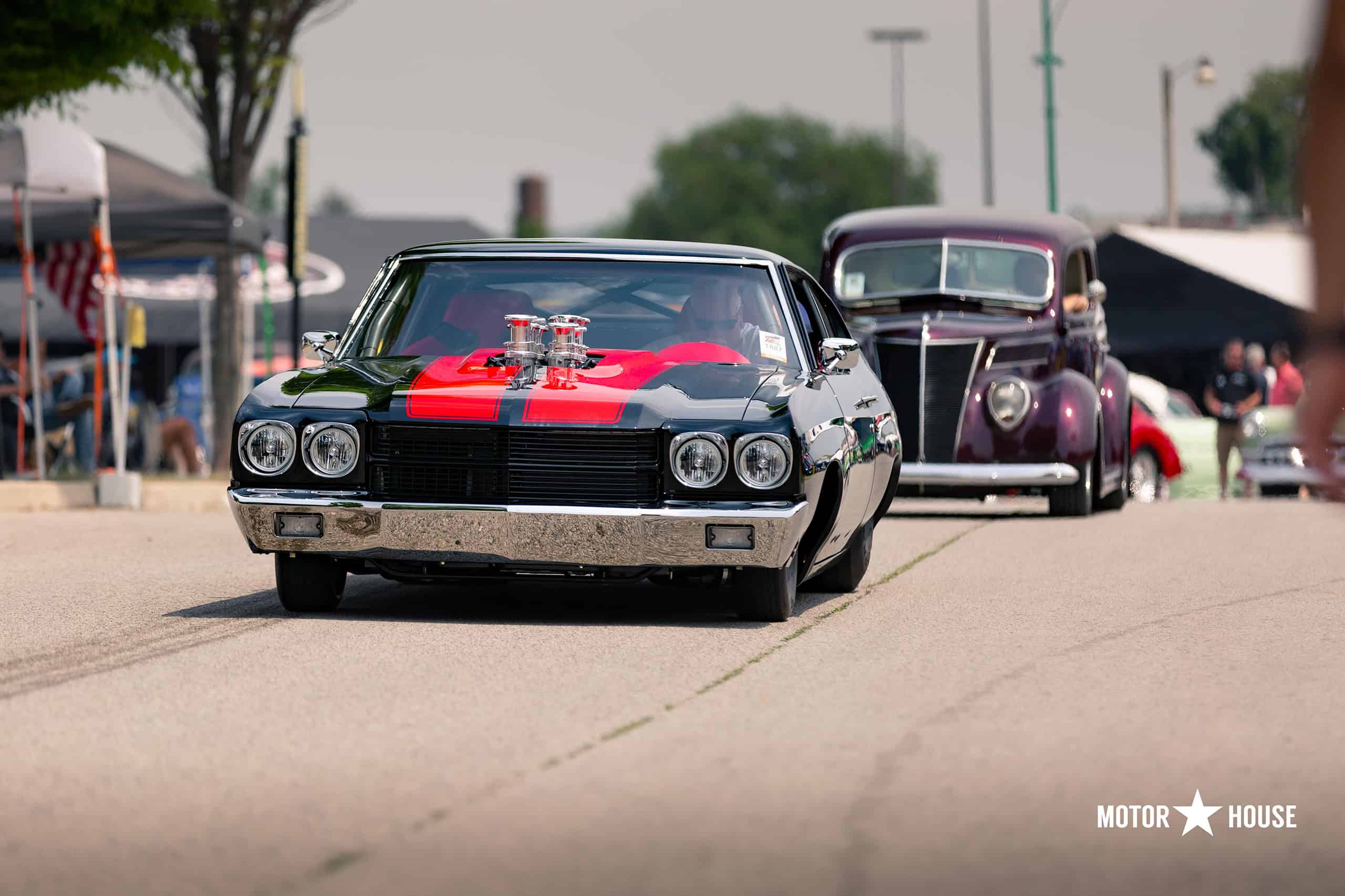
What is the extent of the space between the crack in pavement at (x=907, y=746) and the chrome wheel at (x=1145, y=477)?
12481 mm

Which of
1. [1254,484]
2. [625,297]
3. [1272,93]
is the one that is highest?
[1272,93]

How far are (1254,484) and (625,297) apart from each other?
48.9 feet

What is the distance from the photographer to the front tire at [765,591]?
8.24 metres

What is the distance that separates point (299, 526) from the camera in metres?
8.11

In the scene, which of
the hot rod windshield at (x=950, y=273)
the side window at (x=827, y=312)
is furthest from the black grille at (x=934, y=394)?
the side window at (x=827, y=312)

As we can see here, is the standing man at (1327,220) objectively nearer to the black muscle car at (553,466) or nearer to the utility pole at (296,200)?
the black muscle car at (553,466)

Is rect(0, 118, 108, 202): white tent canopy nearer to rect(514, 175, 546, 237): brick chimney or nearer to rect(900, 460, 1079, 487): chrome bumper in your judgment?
rect(900, 460, 1079, 487): chrome bumper

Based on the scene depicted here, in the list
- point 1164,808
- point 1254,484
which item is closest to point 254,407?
point 1164,808

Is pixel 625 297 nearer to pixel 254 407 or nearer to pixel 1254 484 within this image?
pixel 254 407

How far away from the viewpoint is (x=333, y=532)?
8.05 meters

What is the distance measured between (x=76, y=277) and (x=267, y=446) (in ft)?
42.2

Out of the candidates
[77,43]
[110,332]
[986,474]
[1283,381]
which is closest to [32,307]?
[110,332]

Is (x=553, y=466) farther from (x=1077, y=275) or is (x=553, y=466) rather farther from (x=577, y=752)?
(x=1077, y=275)

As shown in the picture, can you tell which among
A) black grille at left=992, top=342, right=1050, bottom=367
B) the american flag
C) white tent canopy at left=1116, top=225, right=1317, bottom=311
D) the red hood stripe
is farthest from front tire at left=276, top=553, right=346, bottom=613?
white tent canopy at left=1116, top=225, right=1317, bottom=311
